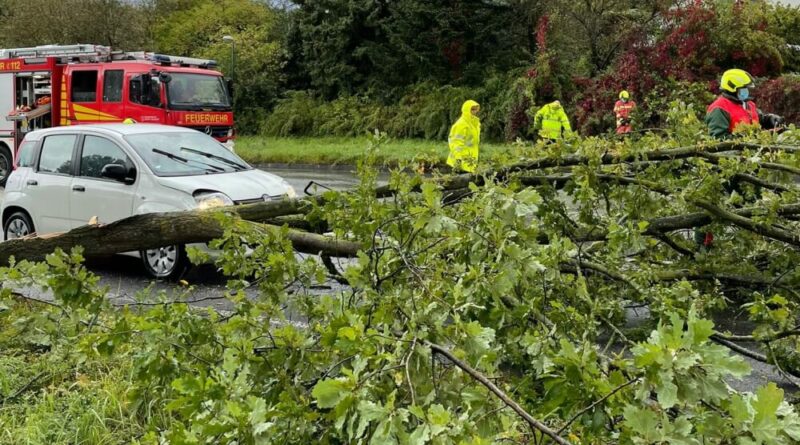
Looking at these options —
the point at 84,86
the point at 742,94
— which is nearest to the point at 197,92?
the point at 84,86

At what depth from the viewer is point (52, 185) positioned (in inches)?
352

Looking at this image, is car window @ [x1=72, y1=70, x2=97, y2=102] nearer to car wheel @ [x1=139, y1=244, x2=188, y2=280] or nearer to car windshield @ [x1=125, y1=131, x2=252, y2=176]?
car windshield @ [x1=125, y1=131, x2=252, y2=176]

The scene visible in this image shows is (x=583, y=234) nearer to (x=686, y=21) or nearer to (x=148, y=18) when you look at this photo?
(x=686, y=21)

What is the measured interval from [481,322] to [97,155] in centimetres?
704

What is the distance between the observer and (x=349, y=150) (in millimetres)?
24734

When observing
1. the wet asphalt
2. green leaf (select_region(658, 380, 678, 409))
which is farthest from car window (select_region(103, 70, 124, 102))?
green leaf (select_region(658, 380, 678, 409))

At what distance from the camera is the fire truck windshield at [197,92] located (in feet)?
58.1

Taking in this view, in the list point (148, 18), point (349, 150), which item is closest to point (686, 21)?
point (349, 150)

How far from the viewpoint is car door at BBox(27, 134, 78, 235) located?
8844 millimetres

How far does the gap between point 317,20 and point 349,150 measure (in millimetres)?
9848

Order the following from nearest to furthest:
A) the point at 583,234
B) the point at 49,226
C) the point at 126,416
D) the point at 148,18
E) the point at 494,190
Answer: the point at 494,190 → the point at 126,416 → the point at 583,234 → the point at 49,226 → the point at 148,18

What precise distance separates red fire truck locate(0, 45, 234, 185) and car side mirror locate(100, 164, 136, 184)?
9.11m

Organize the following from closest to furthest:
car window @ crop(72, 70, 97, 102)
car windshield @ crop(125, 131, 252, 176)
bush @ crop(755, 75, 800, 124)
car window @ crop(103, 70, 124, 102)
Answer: car windshield @ crop(125, 131, 252, 176), car window @ crop(103, 70, 124, 102), car window @ crop(72, 70, 97, 102), bush @ crop(755, 75, 800, 124)

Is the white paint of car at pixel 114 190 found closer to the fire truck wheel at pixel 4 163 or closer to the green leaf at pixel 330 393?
the green leaf at pixel 330 393
